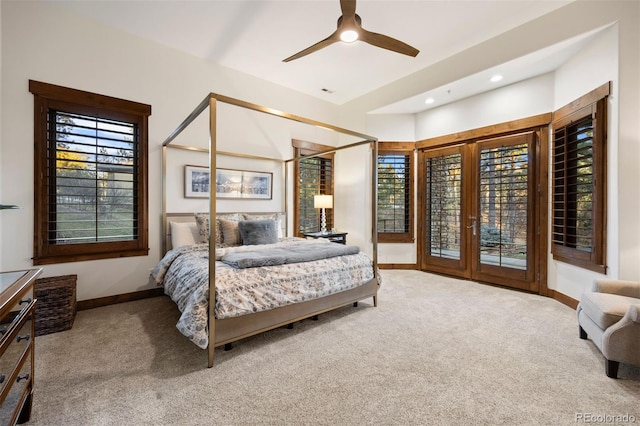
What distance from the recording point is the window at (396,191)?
5289mm

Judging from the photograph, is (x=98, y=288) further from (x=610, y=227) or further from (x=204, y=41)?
(x=610, y=227)

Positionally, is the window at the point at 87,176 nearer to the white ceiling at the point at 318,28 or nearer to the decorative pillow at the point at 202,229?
the decorative pillow at the point at 202,229

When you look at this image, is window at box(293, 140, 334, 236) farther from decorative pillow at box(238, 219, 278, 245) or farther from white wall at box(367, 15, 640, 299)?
white wall at box(367, 15, 640, 299)

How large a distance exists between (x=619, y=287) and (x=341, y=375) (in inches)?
97.2

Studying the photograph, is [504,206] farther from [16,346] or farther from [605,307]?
[16,346]

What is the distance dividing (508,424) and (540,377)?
Answer: 66cm

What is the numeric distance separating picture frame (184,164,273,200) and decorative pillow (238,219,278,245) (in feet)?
3.00

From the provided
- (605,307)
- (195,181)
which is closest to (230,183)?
(195,181)

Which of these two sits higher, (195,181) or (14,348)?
(195,181)

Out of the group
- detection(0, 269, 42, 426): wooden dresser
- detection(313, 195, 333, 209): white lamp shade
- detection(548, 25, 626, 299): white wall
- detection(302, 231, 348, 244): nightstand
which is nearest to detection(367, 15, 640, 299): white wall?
detection(548, 25, 626, 299): white wall

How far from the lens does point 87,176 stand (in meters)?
3.24

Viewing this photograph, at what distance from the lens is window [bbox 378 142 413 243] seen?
5.29 meters

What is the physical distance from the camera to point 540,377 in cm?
197

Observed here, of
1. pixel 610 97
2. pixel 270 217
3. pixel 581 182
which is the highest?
pixel 610 97
